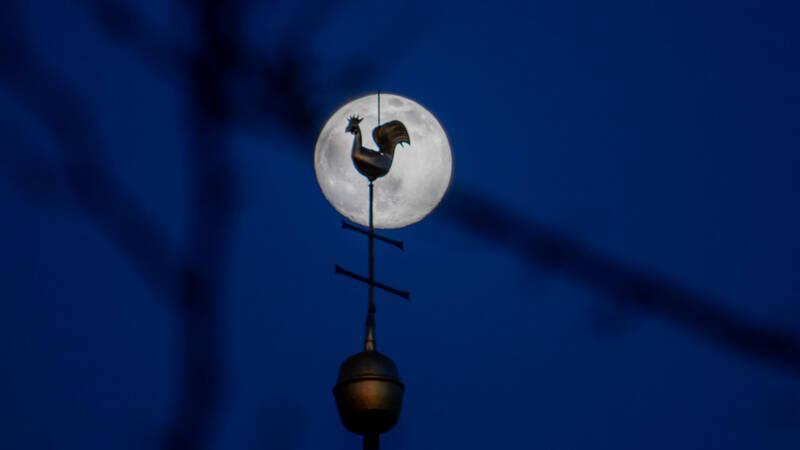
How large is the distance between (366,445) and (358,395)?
291 mm

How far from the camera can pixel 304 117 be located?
2.53m

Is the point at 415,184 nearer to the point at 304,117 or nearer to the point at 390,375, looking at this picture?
the point at 390,375

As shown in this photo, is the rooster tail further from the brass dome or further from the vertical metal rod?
the brass dome

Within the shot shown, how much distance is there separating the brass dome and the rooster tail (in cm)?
129

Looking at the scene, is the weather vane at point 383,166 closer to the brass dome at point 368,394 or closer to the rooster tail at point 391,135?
the rooster tail at point 391,135

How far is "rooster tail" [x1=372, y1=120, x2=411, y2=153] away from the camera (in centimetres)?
504

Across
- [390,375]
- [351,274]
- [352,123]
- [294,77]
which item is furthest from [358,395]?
[294,77]

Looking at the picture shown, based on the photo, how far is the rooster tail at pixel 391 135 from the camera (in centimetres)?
504

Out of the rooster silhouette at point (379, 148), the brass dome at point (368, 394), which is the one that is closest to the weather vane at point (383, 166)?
the rooster silhouette at point (379, 148)

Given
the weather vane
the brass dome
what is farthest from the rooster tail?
the brass dome

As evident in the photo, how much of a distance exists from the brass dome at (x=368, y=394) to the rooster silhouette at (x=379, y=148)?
1136 mm

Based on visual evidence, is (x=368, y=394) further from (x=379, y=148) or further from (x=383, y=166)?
(x=379, y=148)

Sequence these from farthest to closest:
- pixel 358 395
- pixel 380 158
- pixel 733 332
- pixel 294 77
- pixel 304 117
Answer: pixel 380 158 < pixel 358 395 < pixel 294 77 < pixel 304 117 < pixel 733 332

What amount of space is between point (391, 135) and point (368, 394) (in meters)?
1.59
